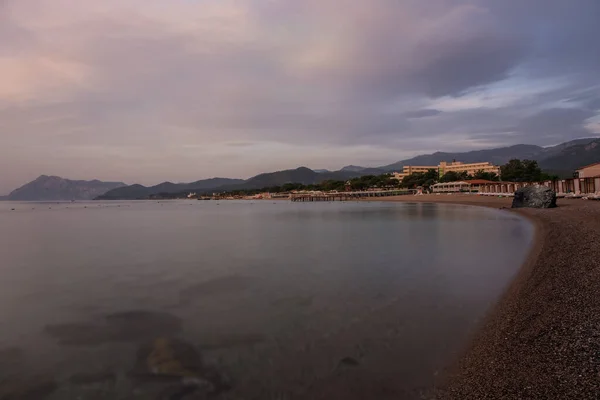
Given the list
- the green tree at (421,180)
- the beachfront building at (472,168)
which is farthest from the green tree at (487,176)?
the beachfront building at (472,168)

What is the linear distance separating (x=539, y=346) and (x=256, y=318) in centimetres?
486

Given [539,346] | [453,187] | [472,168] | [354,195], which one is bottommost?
[354,195]

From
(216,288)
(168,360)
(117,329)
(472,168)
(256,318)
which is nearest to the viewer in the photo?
(168,360)

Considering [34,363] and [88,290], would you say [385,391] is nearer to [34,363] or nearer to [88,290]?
[34,363]

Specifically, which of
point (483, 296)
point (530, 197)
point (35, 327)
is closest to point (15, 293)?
point (35, 327)

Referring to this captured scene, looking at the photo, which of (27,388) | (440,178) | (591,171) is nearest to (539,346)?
(27,388)

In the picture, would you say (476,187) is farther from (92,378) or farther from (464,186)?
(92,378)

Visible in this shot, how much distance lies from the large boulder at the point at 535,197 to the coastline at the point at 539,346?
2492cm

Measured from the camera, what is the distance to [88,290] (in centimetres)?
1045

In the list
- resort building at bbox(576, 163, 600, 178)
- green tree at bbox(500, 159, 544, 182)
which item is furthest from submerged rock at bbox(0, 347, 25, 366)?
green tree at bbox(500, 159, 544, 182)

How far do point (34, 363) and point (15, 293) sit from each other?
5.94 m

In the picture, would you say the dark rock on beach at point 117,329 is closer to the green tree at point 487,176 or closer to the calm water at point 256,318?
the calm water at point 256,318

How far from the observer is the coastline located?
3821mm

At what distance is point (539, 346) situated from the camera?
15.6ft
